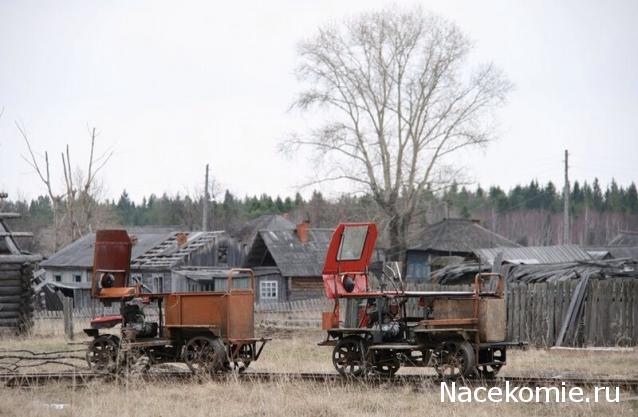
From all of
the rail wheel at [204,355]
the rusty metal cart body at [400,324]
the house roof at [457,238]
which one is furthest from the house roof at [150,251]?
the rusty metal cart body at [400,324]

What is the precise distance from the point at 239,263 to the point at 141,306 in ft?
130

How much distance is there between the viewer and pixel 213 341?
15.6 m

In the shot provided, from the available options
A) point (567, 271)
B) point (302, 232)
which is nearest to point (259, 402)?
point (567, 271)

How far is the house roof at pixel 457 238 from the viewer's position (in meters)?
55.2

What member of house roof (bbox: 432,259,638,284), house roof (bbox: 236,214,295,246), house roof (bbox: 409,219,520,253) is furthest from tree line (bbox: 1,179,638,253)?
house roof (bbox: 432,259,638,284)

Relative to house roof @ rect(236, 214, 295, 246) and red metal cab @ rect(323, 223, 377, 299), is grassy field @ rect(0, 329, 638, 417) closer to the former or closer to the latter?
red metal cab @ rect(323, 223, 377, 299)

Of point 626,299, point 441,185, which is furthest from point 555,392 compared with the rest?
point 441,185

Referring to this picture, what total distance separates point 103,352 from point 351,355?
413 cm

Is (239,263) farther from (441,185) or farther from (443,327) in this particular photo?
(443,327)

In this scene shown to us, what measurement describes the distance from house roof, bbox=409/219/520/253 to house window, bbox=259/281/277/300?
858 cm

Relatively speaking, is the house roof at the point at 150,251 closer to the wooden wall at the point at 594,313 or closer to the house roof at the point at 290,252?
the house roof at the point at 290,252

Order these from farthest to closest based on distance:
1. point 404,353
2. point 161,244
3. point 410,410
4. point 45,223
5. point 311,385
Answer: point 45,223, point 161,244, point 404,353, point 311,385, point 410,410

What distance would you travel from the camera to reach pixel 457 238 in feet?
184

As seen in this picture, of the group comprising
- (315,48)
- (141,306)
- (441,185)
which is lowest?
(141,306)
